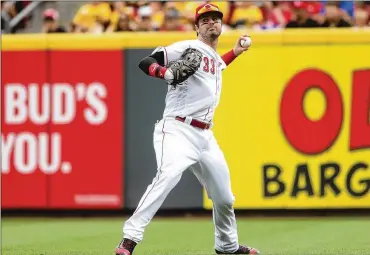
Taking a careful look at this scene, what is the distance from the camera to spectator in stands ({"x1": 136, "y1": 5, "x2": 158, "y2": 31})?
11.0 meters

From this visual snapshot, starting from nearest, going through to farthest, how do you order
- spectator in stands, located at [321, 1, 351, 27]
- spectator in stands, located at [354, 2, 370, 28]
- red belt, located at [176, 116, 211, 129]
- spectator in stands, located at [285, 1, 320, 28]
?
red belt, located at [176, 116, 211, 129], spectator in stands, located at [285, 1, 320, 28], spectator in stands, located at [321, 1, 351, 27], spectator in stands, located at [354, 2, 370, 28]

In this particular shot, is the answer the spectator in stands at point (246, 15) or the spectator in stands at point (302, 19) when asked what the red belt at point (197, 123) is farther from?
the spectator in stands at point (246, 15)

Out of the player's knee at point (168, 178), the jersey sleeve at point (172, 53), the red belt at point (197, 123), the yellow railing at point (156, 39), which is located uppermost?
the yellow railing at point (156, 39)

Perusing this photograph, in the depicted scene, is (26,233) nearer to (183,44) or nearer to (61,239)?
(61,239)

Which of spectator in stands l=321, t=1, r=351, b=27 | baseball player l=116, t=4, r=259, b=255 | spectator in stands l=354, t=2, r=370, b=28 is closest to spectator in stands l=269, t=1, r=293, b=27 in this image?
spectator in stands l=354, t=2, r=370, b=28

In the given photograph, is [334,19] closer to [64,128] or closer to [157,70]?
[64,128]

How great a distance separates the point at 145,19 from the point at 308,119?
2846 mm

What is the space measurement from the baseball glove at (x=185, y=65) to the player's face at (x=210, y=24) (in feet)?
0.70

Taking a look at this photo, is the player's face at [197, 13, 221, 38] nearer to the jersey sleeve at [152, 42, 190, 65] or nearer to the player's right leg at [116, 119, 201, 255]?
the jersey sleeve at [152, 42, 190, 65]

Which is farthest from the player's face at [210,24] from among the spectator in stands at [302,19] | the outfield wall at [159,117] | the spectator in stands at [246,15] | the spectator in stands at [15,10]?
the spectator in stands at [15,10]

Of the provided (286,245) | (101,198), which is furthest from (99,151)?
(286,245)

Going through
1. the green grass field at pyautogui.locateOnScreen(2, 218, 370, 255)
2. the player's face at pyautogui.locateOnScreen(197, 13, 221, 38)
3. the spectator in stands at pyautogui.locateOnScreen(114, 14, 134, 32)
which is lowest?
the green grass field at pyautogui.locateOnScreen(2, 218, 370, 255)

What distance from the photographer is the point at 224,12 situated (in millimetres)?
11977

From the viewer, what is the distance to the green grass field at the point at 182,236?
716cm
